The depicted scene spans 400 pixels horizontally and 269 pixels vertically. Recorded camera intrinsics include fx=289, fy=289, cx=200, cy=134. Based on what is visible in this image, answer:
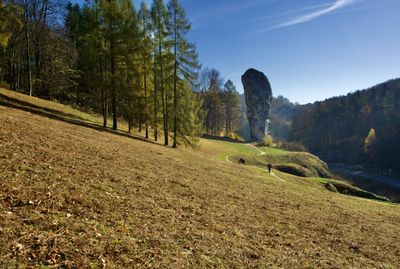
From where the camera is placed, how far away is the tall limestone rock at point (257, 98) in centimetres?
8931

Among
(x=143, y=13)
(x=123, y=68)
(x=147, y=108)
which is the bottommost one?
(x=147, y=108)

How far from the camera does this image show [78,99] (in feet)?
148

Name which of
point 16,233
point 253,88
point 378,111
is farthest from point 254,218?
point 378,111

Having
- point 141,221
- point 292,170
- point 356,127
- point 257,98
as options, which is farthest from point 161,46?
point 356,127

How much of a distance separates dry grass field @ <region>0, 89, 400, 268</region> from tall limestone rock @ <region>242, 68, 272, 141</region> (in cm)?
7501

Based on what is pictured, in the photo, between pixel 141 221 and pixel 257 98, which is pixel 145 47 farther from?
pixel 257 98

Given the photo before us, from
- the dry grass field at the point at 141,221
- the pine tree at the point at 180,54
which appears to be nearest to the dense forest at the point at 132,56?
the pine tree at the point at 180,54

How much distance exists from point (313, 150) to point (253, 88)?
46.4m

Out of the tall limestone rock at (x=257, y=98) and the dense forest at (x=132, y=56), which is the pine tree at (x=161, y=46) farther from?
the tall limestone rock at (x=257, y=98)

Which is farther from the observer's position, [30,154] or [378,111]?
[378,111]

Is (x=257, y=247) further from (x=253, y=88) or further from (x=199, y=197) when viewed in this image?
(x=253, y=88)

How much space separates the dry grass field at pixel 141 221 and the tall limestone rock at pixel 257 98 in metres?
75.0

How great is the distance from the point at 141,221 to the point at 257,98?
86.9 metres

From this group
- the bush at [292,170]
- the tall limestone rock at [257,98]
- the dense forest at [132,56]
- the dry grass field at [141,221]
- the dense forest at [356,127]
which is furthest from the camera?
the dense forest at [356,127]
